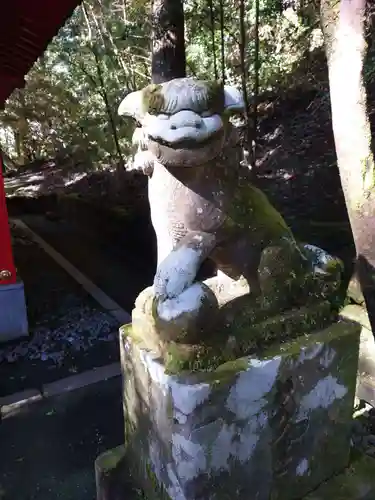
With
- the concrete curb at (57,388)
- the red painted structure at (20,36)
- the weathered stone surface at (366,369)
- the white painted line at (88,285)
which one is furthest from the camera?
the white painted line at (88,285)

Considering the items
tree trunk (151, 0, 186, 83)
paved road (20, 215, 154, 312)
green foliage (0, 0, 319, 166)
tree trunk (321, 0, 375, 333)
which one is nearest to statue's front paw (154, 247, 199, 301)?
tree trunk (321, 0, 375, 333)

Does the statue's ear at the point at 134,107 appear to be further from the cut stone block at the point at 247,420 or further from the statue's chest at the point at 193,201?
the cut stone block at the point at 247,420

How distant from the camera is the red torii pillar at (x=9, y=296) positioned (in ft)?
17.3

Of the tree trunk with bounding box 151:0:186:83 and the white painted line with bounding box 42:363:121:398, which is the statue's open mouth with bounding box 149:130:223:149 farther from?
the tree trunk with bounding box 151:0:186:83

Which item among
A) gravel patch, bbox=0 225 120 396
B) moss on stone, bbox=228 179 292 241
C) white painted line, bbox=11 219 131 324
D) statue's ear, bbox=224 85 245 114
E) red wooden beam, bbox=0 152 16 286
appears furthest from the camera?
white painted line, bbox=11 219 131 324

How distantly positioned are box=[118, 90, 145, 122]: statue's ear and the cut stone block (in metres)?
0.82

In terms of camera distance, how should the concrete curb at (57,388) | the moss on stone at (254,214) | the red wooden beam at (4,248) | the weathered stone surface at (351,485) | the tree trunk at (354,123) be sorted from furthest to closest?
the red wooden beam at (4,248) → the concrete curb at (57,388) → the tree trunk at (354,123) → the weathered stone surface at (351,485) → the moss on stone at (254,214)

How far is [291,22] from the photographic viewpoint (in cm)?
859

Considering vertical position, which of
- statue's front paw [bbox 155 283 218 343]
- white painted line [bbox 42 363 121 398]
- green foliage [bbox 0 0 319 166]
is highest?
green foliage [bbox 0 0 319 166]

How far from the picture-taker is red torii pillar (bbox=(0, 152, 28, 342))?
5.27m

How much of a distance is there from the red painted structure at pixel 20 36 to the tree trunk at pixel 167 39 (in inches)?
44.2

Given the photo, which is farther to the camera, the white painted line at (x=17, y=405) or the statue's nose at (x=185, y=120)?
the white painted line at (x=17, y=405)

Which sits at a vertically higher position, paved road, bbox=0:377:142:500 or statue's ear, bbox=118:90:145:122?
statue's ear, bbox=118:90:145:122

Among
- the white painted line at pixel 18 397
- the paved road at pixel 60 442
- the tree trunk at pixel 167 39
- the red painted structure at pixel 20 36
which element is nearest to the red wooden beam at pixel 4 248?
the red painted structure at pixel 20 36
